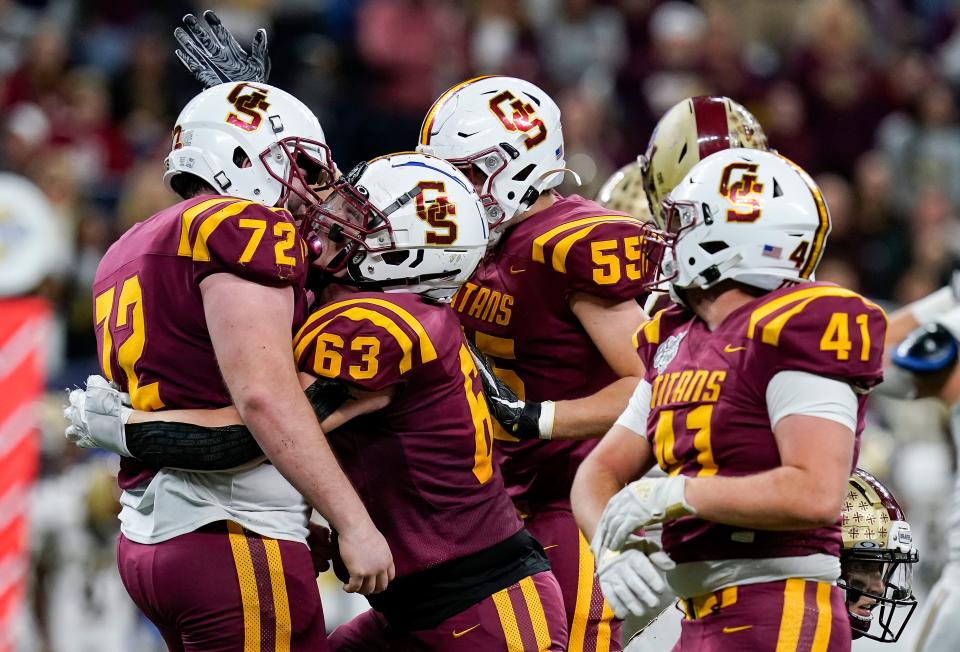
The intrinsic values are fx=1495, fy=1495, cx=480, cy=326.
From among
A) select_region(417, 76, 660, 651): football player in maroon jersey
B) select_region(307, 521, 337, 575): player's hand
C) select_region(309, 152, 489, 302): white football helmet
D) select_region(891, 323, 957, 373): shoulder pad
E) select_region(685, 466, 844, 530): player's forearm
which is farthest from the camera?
select_region(891, 323, 957, 373): shoulder pad

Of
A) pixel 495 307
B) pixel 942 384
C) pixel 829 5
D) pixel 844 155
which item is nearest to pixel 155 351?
pixel 495 307

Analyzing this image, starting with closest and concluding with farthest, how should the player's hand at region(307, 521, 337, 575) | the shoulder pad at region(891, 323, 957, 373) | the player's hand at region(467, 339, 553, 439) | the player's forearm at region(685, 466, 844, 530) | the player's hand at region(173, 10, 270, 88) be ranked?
the player's forearm at region(685, 466, 844, 530) < the player's hand at region(307, 521, 337, 575) < the player's hand at region(467, 339, 553, 439) < the player's hand at region(173, 10, 270, 88) < the shoulder pad at region(891, 323, 957, 373)

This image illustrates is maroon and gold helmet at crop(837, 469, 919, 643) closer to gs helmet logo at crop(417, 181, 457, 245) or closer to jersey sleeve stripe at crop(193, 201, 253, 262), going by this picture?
gs helmet logo at crop(417, 181, 457, 245)

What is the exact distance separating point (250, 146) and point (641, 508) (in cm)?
140

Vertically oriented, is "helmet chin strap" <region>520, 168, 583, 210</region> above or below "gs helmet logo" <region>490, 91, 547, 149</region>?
below

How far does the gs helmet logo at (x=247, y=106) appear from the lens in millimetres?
3865

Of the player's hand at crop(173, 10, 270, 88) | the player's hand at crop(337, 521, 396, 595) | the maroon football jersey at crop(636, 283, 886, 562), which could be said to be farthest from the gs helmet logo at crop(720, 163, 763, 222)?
the player's hand at crop(173, 10, 270, 88)

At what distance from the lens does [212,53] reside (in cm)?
442

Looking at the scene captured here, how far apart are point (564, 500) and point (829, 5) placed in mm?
8201

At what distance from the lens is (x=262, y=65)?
14.8 ft

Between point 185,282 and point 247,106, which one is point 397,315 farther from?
point 247,106

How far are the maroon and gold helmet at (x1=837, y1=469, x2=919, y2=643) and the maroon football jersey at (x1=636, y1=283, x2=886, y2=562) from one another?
1.35 ft

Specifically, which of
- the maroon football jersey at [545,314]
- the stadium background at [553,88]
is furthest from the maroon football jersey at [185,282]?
the stadium background at [553,88]

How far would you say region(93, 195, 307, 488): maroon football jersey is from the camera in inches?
138
